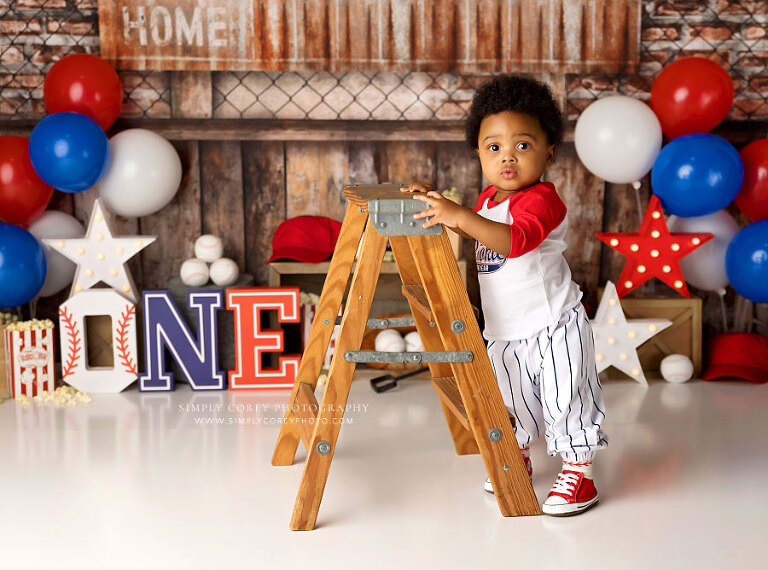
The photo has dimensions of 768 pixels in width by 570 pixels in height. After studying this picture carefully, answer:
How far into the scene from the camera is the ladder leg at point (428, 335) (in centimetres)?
181

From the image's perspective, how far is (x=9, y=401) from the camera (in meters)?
2.72

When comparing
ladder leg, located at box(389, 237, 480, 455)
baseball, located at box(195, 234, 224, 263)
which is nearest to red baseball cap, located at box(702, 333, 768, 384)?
ladder leg, located at box(389, 237, 480, 455)

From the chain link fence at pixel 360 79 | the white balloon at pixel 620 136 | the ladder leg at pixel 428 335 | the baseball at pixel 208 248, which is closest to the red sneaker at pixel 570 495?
the ladder leg at pixel 428 335

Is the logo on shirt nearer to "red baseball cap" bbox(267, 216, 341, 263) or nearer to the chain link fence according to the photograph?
"red baseball cap" bbox(267, 216, 341, 263)

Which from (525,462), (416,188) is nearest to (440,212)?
(416,188)

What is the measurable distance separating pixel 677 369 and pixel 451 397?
131 centimetres

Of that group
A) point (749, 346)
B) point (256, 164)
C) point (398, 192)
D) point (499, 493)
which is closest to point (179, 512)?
point (499, 493)

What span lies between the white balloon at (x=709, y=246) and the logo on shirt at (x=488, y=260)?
139cm

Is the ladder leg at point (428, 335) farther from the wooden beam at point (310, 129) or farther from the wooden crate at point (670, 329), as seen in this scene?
the wooden beam at point (310, 129)

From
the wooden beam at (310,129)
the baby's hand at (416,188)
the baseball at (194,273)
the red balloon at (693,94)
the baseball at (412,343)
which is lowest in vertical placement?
the baseball at (412,343)

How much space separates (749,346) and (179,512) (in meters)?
2.16

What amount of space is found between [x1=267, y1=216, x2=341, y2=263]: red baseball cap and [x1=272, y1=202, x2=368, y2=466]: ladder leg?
1043 millimetres

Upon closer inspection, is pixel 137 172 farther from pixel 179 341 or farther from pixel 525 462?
pixel 525 462

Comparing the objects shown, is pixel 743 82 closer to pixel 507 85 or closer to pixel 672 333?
pixel 672 333
